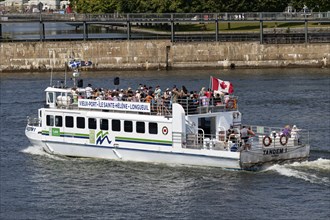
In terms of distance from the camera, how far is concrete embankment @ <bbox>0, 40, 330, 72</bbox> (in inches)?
4722

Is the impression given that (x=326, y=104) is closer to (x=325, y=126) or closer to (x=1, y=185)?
(x=325, y=126)

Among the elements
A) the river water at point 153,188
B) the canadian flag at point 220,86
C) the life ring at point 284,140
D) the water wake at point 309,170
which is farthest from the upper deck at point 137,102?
the water wake at point 309,170

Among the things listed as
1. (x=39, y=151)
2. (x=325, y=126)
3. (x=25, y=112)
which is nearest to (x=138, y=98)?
(x=39, y=151)

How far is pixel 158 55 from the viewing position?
12250cm

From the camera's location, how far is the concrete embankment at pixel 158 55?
120 meters

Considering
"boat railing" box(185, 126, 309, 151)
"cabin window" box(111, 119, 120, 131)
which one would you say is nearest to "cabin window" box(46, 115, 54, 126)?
"cabin window" box(111, 119, 120, 131)

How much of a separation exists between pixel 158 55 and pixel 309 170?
66.8 meters

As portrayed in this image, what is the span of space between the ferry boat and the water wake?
1.28 feet

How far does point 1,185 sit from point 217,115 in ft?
39.6

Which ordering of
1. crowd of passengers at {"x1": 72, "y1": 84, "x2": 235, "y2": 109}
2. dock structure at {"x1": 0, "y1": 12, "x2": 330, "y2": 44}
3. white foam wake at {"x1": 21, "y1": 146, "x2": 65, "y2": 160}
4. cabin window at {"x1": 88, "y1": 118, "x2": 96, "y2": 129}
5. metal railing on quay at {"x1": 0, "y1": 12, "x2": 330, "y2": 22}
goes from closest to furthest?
crowd of passengers at {"x1": 72, "y1": 84, "x2": 235, "y2": 109} < cabin window at {"x1": 88, "y1": 118, "x2": 96, "y2": 129} < white foam wake at {"x1": 21, "y1": 146, "x2": 65, "y2": 160} < dock structure at {"x1": 0, "y1": 12, "x2": 330, "y2": 44} < metal railing on quay at {"x1": 0, "y1": 12, "x2": 330, "y2": 22}

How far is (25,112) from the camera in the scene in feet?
277

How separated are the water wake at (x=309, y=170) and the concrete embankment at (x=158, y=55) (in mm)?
62088

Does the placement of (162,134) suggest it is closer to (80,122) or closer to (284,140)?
(80,122)

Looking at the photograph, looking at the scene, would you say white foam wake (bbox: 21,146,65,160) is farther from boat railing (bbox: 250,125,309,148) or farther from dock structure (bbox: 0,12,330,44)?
dock structure (bbox: 0,12,330,44)
